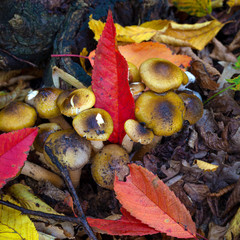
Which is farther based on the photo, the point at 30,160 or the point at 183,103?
the point at 30,160

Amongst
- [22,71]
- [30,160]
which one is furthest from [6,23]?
[30,160]

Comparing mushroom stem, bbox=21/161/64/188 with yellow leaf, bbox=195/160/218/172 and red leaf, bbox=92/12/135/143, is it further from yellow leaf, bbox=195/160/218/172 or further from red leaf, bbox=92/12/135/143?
yellow leaf, bbox=195/160/218/172

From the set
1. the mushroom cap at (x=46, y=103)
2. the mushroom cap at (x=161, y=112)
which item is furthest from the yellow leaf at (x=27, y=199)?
the mushroom cap at (x=161, y=112)

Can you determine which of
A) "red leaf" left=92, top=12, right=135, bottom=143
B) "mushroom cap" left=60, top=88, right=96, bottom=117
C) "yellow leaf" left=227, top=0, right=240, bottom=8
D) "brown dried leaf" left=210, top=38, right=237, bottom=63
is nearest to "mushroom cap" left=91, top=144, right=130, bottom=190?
"red leaf" left=92, top=12, right=135, bottom=143

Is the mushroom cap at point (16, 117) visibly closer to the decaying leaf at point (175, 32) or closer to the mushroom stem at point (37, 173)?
the mushroom stem at point (37, 173)

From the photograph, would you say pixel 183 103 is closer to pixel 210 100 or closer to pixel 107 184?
pixel 210 100
